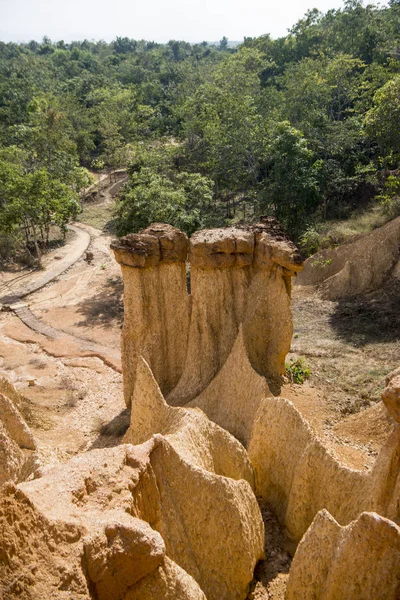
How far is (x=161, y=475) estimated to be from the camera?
6.48m

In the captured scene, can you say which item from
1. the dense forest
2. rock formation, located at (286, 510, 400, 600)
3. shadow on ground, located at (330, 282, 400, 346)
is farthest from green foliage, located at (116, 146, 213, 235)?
rock formation, located at (286, 510, 400, 600)

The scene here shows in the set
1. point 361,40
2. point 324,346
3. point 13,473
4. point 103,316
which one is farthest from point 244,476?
point 361,40

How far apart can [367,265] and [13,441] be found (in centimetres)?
1378

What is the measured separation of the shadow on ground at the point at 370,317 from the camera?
14.7 meters

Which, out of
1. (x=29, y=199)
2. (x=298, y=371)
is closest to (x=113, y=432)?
(x=298, y=371)

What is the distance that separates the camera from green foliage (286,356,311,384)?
12.0m

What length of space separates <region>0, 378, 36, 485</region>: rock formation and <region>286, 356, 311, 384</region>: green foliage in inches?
233

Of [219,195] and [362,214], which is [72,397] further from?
[219,195]

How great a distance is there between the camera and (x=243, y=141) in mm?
25016

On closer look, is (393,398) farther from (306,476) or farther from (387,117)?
(387,117)

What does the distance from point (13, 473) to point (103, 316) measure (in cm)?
1282

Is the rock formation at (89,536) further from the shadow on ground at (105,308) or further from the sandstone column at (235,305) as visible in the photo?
the shadow on ground at (105,308)

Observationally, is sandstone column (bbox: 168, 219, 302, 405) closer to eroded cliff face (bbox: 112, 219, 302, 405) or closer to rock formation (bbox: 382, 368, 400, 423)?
eroded cliff face (bbox: 112, 219, 302, 405)

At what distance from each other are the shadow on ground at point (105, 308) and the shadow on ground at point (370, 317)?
845cm
